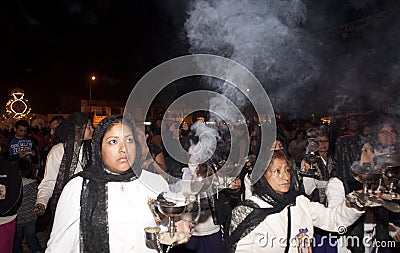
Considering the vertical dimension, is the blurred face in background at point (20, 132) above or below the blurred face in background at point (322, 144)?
above

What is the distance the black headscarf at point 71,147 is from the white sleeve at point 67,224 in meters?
1.62

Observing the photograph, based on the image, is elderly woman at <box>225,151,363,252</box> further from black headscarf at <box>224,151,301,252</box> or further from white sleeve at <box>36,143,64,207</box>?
white sleeve at <box>36,143,64,207</box>

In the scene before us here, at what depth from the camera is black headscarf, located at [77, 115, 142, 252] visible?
7.64 feet

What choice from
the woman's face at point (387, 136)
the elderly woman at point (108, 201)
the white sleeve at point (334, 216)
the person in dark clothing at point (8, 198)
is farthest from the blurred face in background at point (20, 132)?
the woman's face at point (387, 136)

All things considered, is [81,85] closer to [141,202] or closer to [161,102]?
[161,102]

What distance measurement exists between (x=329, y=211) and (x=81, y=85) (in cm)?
2517

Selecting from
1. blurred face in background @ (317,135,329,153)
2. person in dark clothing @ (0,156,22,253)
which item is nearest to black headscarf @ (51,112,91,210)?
person in dark clothing @ (0,156,22,253)

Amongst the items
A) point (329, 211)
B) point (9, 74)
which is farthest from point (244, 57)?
point (9, 74)

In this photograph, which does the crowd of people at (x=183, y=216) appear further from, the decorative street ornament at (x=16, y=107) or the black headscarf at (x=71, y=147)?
the decorative street ornament at (x=16, y=107)

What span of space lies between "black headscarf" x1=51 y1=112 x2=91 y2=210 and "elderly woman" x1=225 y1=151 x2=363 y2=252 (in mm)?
2089

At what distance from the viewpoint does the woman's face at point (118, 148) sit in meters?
2.44

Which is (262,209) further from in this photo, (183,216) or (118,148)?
(118,148)

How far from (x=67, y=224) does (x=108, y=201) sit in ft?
1.01

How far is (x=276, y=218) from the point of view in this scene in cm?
280
